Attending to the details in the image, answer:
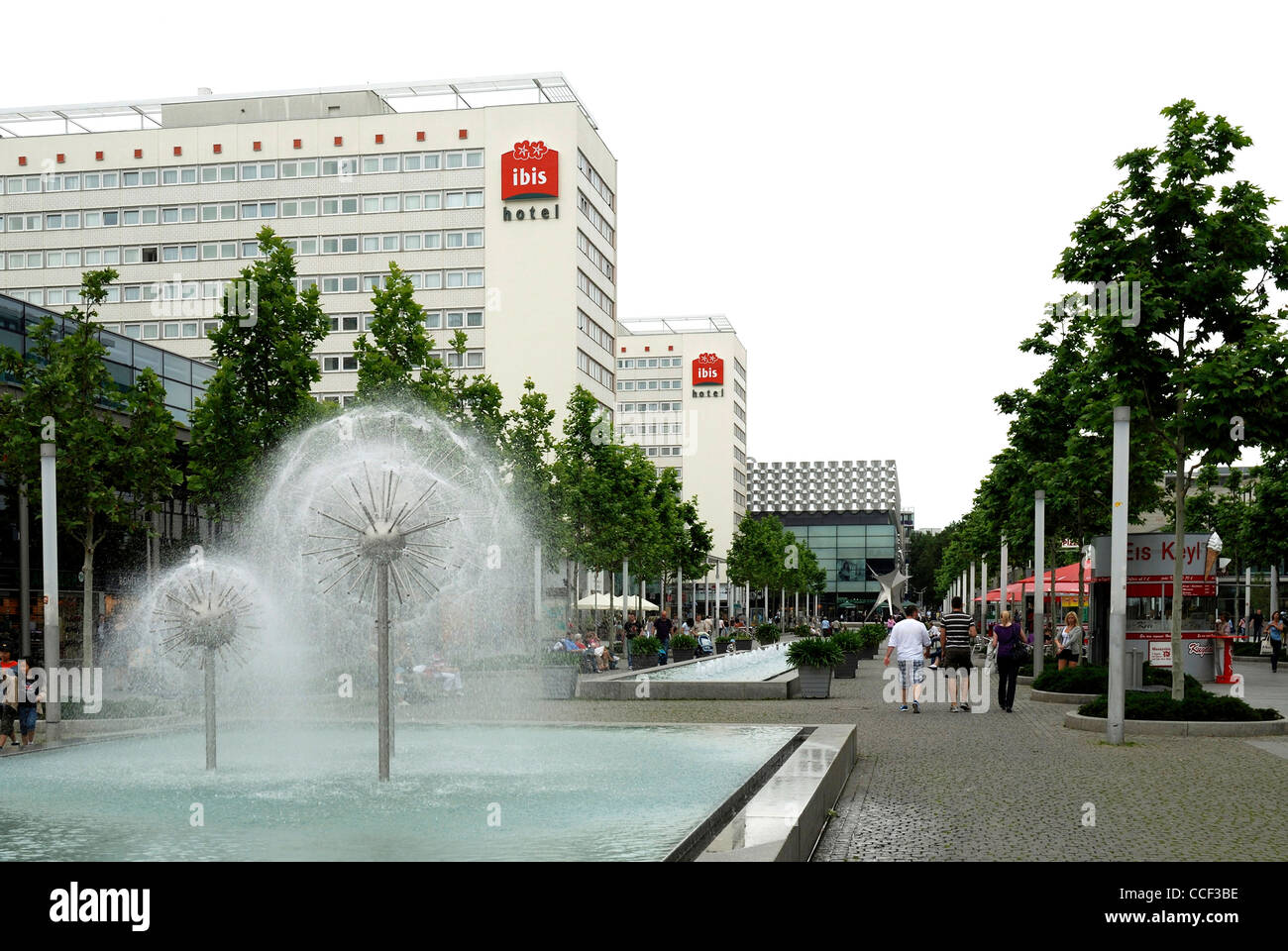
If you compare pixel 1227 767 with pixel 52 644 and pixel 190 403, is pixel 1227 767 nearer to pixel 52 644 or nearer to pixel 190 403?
pixel 52 644

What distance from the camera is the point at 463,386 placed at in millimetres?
35906

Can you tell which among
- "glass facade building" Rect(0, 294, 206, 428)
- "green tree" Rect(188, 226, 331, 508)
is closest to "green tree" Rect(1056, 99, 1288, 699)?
"green tree" Rect(188, 226, 331, 508)

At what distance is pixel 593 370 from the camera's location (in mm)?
88438

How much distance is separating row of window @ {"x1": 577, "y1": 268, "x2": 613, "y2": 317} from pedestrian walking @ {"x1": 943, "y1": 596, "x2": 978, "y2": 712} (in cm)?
6147

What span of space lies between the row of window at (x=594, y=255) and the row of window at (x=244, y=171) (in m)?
7.71

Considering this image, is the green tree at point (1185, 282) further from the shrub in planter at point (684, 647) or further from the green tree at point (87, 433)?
the shrub in planter at point (684, 647)

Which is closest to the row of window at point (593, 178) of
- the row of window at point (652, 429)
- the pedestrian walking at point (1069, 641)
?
the pedestrian walking at point (1069, 641)

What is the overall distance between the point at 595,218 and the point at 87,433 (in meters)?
62.4

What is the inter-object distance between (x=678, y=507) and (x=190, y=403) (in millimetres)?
31834

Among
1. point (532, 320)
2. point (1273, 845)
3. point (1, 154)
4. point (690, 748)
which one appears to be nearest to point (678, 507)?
point (532, 320)

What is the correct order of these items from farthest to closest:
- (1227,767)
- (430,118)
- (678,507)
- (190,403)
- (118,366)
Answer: (430,118) → (678,507) → (190,403) → (118,366) → (1227,767)

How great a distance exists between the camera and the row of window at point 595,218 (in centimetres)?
8362

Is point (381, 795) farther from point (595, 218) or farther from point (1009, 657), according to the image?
point (595, 218)
